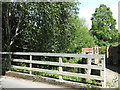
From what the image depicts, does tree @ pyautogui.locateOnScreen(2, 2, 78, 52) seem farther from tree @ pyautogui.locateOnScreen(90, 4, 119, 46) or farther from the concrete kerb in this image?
tree @ pyautogui.locateOnScreen(90, 4, 119, 46)

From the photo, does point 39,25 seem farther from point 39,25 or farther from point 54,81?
point 54,81

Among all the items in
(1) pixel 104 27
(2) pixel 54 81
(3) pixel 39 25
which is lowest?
(2) pixel 54 81

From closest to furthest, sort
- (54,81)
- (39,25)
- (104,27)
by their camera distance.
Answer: (54,81) < (39,25) < (104,27)

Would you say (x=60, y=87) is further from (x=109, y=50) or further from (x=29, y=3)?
(x=109, y=50)

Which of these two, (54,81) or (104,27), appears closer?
(54,81)

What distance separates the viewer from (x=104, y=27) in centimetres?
3728

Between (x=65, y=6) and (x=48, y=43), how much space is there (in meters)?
2.53

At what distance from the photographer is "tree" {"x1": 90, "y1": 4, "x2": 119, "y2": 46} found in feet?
121

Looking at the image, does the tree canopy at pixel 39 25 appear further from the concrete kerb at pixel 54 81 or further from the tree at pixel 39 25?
the concrete kerb at pixel 54 81

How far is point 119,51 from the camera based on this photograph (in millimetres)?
14391

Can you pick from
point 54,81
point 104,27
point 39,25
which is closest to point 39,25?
point 39,25

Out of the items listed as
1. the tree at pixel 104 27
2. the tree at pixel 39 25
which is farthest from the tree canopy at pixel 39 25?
the tree at pixel 104 27

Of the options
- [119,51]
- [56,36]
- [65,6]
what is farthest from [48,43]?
[119,51]

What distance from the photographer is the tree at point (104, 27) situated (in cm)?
3675
